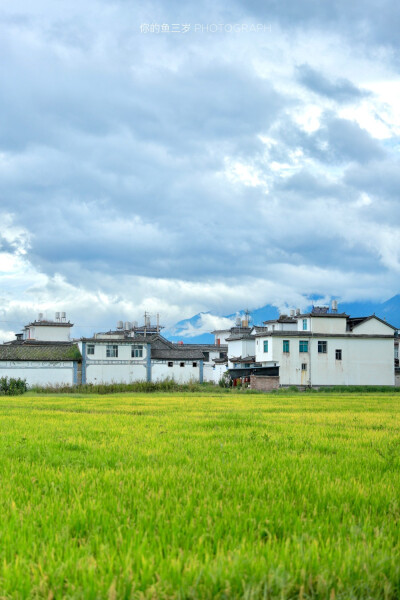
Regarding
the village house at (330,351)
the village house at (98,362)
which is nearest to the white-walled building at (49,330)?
the village house at (98,362)

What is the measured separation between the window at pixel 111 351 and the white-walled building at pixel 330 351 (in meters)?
15.8

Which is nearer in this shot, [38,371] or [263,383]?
[263,383]

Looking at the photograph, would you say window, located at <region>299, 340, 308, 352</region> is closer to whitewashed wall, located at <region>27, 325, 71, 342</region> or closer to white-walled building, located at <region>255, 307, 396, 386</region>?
white-walled building, located at <region>255, 307, 396, 386</region>

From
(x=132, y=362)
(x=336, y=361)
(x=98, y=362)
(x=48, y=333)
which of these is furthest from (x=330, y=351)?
(x=48, y=333)

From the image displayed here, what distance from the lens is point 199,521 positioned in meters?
4.83

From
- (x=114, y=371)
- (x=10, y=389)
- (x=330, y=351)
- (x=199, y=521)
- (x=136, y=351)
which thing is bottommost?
(x=10, y=389)

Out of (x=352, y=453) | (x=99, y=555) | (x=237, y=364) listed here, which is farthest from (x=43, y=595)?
(x=237, y=364)

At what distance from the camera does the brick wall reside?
193ft

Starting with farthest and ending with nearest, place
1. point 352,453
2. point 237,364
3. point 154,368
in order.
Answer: point 237,364, point 154,368, point 352,453

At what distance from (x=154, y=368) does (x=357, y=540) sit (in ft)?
215

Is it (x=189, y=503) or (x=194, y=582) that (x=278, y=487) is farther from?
(x=194, y=582)

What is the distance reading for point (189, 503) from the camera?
5.40 m

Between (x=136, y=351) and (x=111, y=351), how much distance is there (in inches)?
114

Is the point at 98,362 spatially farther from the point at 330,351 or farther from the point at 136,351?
the point at 330,351
